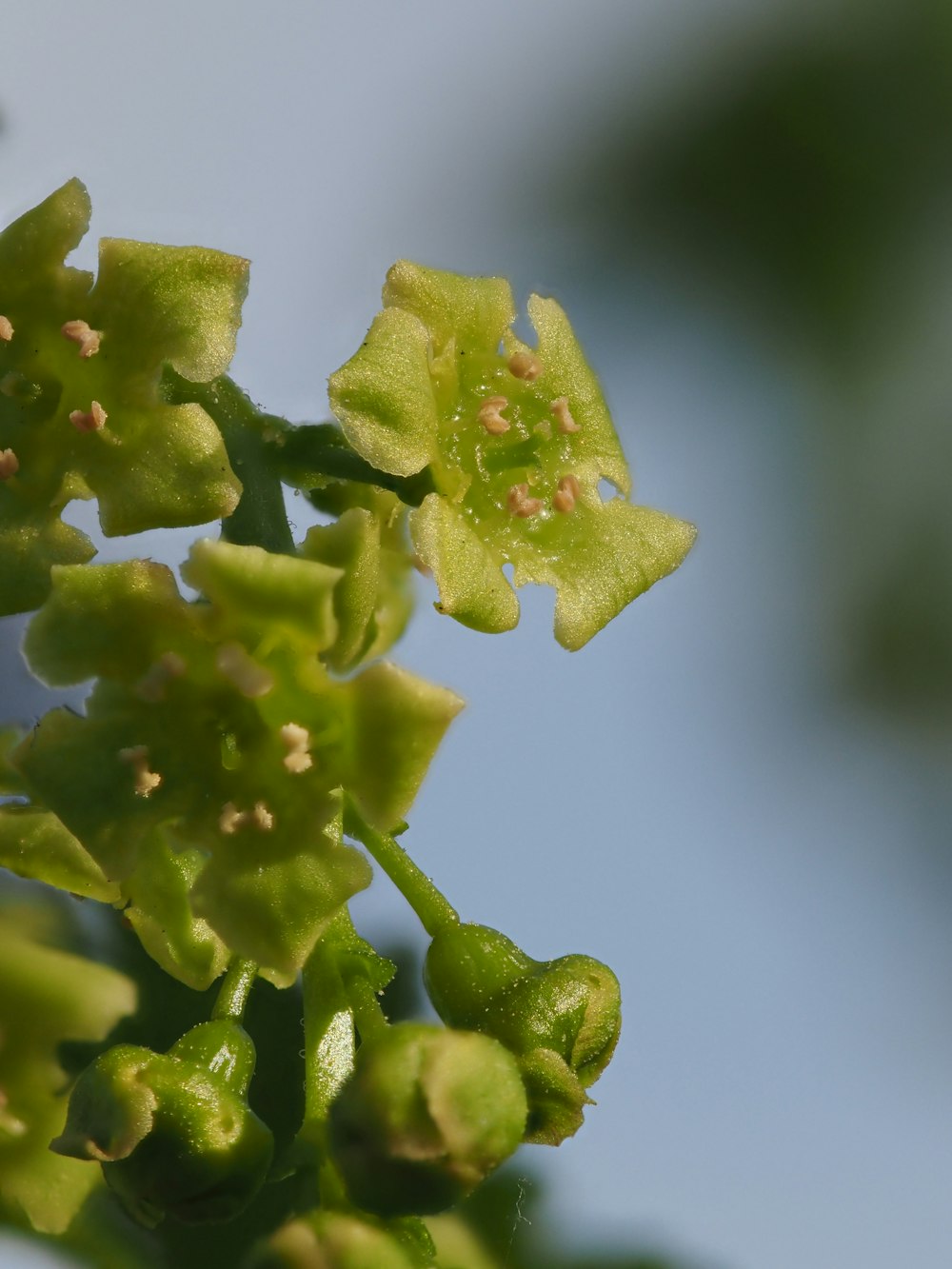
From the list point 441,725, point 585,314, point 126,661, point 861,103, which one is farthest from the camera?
point 861,103

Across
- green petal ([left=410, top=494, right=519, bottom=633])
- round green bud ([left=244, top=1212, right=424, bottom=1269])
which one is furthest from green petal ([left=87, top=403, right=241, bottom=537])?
round green bud ([left=244, top=1212, right=424, bottom=1269])

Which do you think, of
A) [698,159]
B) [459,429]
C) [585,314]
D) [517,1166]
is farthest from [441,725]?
[698,159]

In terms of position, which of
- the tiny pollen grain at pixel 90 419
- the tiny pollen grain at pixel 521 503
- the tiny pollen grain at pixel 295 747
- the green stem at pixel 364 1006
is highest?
the tiny pollen grain at pixel 521 503

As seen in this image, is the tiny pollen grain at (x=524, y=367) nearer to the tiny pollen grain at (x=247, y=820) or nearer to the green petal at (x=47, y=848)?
the tiny pollen grain at (x=247, y=820)

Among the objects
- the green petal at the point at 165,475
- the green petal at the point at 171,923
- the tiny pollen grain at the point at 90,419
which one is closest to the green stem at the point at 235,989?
the green petal at the point at 171,923

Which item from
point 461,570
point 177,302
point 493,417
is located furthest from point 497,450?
point 177,302

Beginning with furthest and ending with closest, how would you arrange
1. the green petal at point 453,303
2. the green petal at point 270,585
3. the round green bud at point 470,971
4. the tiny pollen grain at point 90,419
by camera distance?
the green petal at point 453,303, the tiny pollen grain at point 90,419, the round green bud at point 470,971, the green petal at point 270,585

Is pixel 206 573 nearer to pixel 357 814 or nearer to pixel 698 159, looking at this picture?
pixel 357 814

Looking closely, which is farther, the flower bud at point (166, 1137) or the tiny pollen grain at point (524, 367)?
the tiny pollen grain at point (524, 367)
